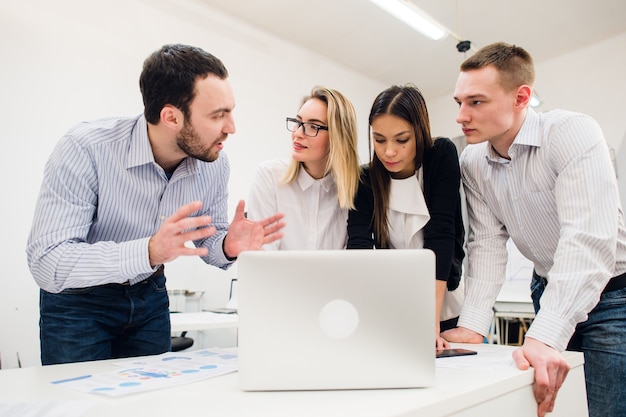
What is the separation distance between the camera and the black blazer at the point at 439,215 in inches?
55.2

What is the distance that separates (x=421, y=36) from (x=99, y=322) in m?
4.17

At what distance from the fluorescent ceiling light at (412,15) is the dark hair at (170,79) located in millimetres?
1719

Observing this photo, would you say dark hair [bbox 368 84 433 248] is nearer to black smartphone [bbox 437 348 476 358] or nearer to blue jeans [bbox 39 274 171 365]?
black smartphone [bbox 437 348 476 358]

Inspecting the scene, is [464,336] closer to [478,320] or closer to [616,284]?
[478,320]

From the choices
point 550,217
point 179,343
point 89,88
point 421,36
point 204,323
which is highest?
point 421,36

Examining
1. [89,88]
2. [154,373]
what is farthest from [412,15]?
[154,373]

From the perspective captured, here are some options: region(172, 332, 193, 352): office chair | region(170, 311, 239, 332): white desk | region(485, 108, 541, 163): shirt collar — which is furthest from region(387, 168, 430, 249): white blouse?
region(172, 332, 193, 352): office chair

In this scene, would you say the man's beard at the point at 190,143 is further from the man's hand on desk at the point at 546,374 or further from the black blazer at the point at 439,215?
the man's hand on desk at the point at 546,374

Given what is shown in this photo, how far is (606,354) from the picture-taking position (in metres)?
1.18

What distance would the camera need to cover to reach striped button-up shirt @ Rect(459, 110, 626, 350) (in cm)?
102

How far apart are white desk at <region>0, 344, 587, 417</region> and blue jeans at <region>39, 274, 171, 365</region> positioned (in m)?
0.24

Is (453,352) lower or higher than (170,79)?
lower

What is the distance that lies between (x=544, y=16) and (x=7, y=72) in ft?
14.2

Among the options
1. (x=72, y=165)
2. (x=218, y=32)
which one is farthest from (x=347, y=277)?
(x=218, y=32)
